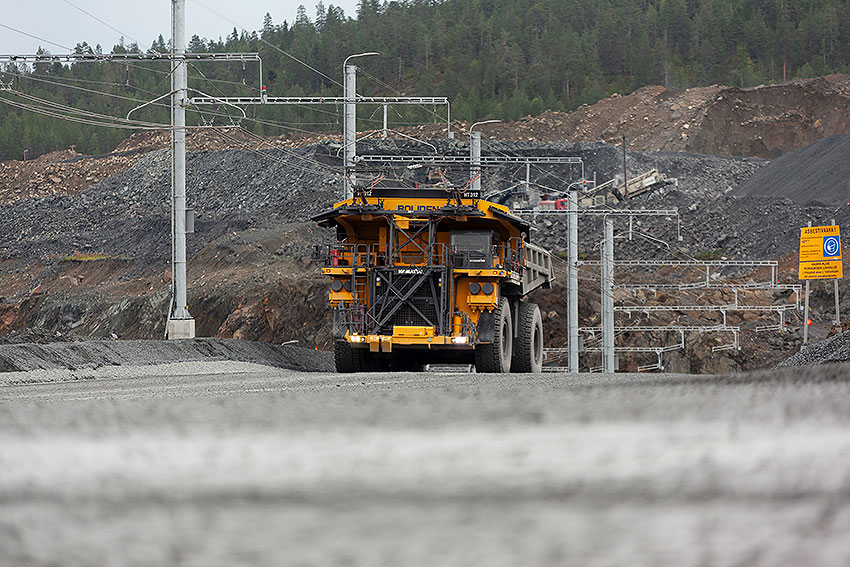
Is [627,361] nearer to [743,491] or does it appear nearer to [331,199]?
[331,199]

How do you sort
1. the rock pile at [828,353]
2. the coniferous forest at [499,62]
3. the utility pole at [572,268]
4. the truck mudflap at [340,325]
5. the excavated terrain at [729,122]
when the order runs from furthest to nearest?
the coniferous forest at [499,62] < the excavated terrain at [729,122] < the utility pole at [572,268] < the truck mudflap at [340,325] < the rock pile at [828,353]

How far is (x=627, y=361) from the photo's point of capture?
1457 inches

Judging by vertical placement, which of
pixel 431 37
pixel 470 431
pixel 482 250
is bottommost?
pixel 470 431

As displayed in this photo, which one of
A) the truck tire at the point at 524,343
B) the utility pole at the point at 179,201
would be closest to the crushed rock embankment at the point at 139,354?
the utility pole at the point at 179,201

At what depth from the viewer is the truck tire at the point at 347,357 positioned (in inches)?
614

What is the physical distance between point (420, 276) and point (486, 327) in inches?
55.9

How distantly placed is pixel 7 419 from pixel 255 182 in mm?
63725

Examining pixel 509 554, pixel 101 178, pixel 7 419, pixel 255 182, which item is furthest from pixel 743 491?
pixel 101 178

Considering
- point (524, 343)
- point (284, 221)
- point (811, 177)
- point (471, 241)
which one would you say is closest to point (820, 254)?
point (524, 343)

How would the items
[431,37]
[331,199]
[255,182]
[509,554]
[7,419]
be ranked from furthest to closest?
[431,37] < [255,182] < [331,199] < [7,419] < [509,554]

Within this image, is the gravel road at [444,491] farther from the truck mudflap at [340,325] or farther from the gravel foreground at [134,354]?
the truck mudflap at [340,325]

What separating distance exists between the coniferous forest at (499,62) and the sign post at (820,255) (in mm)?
65713

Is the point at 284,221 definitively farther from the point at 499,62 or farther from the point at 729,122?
the point at 499,62

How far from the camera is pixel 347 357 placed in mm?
15656
